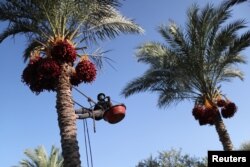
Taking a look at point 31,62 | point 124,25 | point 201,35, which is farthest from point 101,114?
point 201,35

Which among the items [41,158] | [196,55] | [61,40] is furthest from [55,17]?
[41,158]

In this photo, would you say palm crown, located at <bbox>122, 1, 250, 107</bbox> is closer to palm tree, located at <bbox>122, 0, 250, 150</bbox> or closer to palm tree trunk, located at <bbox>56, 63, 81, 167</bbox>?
palm tree, located at <bbox>122, 0, 250, 150</bbox>

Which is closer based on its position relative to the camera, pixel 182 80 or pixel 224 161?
pixel 224 161

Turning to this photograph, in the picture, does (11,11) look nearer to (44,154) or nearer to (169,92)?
(169,92)

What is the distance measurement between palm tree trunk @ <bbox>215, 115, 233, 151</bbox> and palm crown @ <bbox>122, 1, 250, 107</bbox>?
3.36ft

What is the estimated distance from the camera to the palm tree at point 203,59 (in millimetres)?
17953

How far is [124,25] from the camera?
45.6ft

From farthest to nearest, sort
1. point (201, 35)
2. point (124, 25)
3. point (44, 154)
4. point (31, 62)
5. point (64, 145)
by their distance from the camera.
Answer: point (44, 154) < point (201, 35) < point (124, 25) < point (31, 62) < point (64, 145)

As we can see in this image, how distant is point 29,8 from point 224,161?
633 cm

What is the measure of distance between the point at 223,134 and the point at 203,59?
120 inches

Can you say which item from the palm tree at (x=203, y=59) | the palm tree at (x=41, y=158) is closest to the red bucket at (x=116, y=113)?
the palm tree at (x=203, y=59)

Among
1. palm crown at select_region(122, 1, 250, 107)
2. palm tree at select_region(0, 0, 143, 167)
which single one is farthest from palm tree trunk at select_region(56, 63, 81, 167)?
palm crown at select_region(122, 1, 250, 107)

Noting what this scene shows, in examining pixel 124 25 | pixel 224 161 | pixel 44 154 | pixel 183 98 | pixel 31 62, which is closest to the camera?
pixel 224 161

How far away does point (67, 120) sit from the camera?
10.1m
